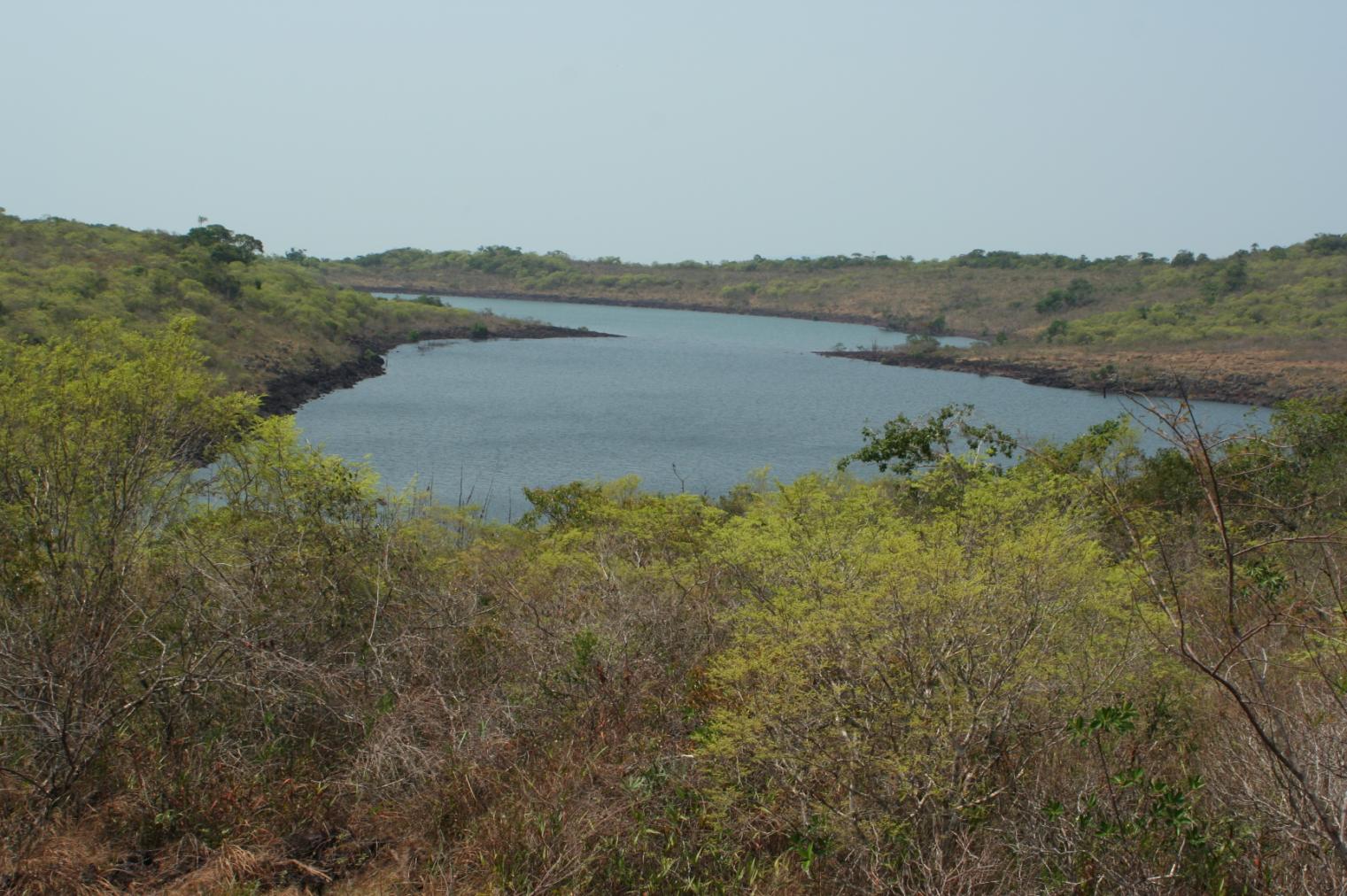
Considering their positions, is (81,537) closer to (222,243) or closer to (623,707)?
(623,707)

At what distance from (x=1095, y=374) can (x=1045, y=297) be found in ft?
157

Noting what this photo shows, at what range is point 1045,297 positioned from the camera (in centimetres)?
11044

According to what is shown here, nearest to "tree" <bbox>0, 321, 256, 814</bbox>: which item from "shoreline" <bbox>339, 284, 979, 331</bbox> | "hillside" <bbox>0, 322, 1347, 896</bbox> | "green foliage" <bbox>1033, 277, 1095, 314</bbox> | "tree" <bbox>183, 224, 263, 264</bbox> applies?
"hillside" <bbox>0, 322, 1347, 896</bbox>

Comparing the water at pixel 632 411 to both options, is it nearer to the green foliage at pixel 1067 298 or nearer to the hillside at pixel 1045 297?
the hillside at pixel 1045 297

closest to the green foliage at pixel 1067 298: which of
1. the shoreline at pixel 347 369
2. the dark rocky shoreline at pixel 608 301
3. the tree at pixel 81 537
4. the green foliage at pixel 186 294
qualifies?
the dark rocky shoreline at pixel 608 301

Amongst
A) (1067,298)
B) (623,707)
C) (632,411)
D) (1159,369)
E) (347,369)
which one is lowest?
(632,411)

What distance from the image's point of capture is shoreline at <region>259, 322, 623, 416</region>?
164 feet

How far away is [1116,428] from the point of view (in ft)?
67.1

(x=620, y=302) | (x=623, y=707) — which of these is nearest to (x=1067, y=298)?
(x=620, y=302)

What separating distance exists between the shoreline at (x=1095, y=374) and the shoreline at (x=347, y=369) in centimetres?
2582

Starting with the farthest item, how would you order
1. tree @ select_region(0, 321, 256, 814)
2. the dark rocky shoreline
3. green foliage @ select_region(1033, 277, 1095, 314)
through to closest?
the dark rocky shoreline < green foliage @ select_region(1033, 277, 1095, 314) < tree @ select_region(0, 321, 256, 814)

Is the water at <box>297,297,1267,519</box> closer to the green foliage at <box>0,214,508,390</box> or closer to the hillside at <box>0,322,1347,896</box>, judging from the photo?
the green foliage at <box>0,214,508,390</box>

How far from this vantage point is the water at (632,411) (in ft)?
124

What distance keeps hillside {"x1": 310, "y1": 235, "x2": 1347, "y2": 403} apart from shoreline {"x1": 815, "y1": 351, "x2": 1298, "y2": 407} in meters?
0.17
